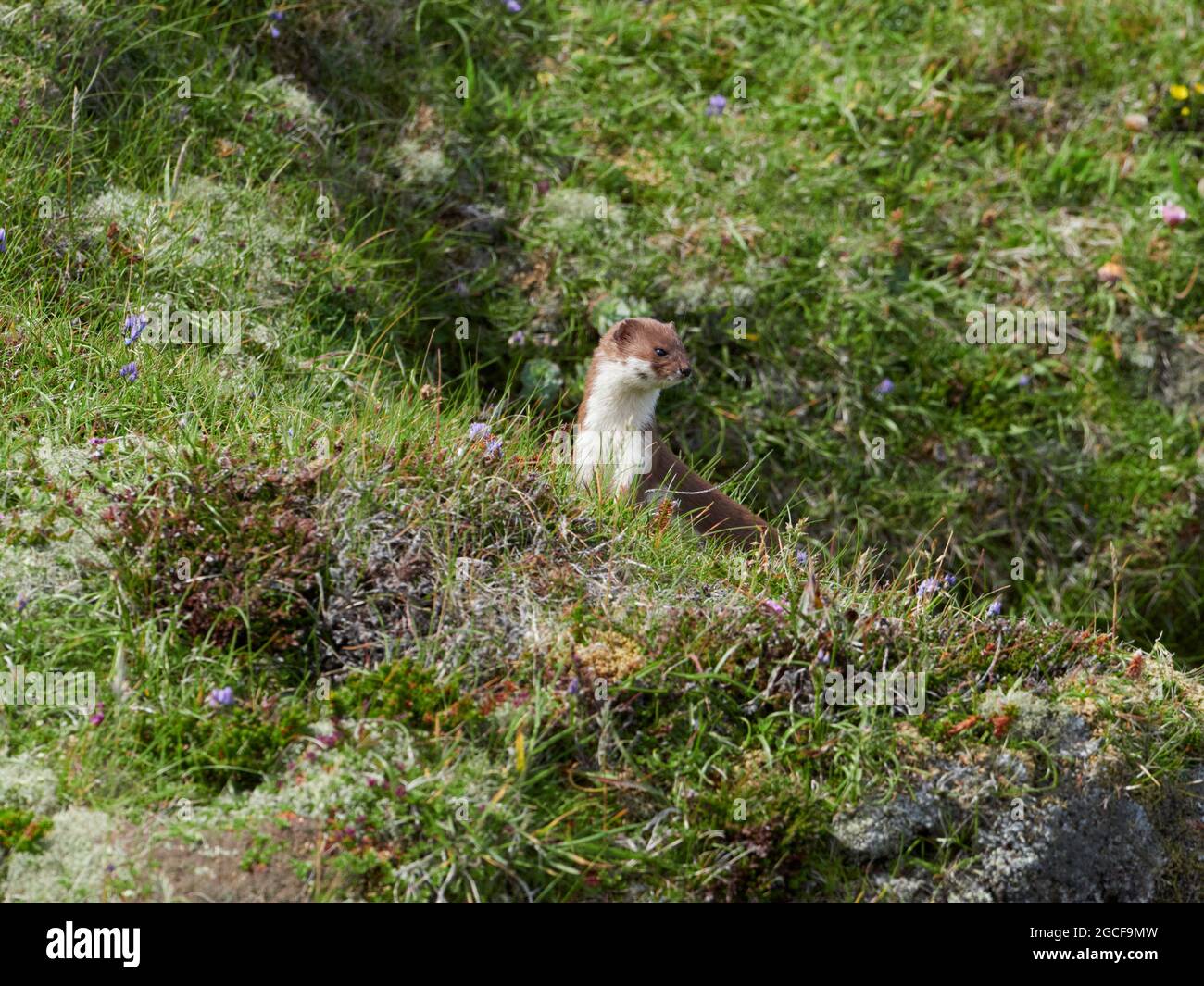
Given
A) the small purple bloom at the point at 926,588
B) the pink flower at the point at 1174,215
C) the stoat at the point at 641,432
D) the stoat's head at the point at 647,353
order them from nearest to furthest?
the small purple bloom at the point at 926,588, the stoat at the point at 641,432, the stoat's head at the point at 647,353, the pink flower at the point at 1174,215

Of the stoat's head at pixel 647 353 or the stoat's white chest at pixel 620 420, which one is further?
the stoat's head at pixel 647 353

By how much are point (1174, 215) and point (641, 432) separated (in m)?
4.51

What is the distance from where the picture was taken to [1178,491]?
823cm

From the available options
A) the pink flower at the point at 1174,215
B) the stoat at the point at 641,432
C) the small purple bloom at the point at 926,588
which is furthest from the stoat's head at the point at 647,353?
the pink flower at the point at 1174,215

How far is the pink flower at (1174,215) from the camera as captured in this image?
343 inches

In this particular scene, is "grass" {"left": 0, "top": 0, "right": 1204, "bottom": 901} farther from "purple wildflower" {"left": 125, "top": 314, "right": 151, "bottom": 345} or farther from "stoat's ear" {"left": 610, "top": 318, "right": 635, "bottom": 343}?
"stoat's ear" {"left": 610, "top": 318, "right": 635, "bottom": 343}

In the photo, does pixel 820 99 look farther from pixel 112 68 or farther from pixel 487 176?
pixel 112 68

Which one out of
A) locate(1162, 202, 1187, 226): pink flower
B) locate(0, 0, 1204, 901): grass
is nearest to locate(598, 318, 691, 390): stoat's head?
locate(0, 0, 1204, 901): grass

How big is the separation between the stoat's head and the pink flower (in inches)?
160

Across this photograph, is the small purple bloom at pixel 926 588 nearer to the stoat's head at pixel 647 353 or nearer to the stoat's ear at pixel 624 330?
the stoat's head at pixel 647 353

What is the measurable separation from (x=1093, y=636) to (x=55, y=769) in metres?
3.56

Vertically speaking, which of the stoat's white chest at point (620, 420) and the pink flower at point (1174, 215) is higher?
the pink flower at point (1174, 215)
